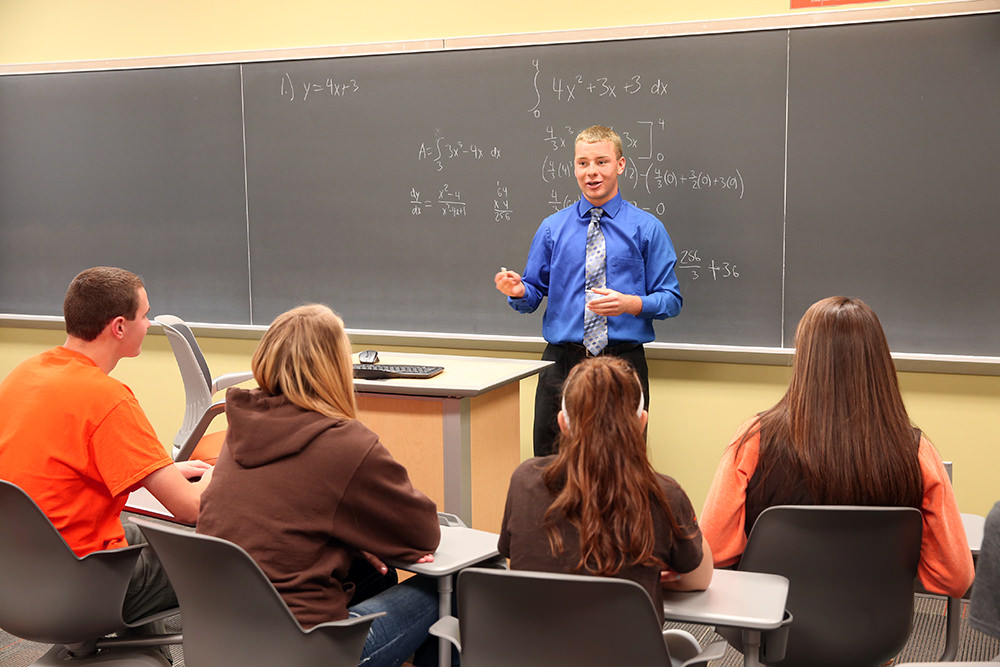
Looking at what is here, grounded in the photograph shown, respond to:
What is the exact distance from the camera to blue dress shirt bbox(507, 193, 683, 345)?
3.74 meters

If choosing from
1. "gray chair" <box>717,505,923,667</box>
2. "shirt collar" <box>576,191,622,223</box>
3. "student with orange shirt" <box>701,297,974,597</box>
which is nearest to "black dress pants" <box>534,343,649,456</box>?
"shirt collar" <box>576,191,622,223</box>

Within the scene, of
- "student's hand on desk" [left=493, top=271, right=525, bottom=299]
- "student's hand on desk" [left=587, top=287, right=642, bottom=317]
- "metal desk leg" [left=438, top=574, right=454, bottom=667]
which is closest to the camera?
"metal desk leg" [left=438, top=574, right=454, bottom=667]

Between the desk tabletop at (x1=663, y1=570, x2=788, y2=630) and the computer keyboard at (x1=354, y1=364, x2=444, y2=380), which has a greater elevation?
the computer keyboard at (x1=354, y1=364, x2=444, y2=380)

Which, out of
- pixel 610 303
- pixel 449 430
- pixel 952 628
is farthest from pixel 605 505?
pixel 610 303

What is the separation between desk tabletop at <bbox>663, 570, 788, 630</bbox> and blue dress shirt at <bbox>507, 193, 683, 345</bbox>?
1.90 meters

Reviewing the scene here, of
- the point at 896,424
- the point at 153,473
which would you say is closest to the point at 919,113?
the point at 896,424

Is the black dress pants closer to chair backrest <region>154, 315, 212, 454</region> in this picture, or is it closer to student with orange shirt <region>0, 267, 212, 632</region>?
chair backrest <region>154, 315, 212, 454</region>

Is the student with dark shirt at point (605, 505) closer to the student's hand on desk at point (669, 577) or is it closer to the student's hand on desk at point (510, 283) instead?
the student's hand on desk at point (669, 577)

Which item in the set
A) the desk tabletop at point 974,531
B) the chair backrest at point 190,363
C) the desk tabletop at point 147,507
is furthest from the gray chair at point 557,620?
the chair backrest at point 190,363

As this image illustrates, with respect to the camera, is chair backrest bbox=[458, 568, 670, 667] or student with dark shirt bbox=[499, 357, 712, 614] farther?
student with dark shirt bbox=[499, 357, 712, 614]

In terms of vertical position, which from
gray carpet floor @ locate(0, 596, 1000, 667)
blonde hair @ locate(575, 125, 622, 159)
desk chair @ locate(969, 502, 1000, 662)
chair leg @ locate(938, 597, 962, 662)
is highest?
blonde hair @ locate(575, 125, 622, 159)

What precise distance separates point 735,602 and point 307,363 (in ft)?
3.28

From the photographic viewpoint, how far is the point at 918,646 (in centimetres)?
312

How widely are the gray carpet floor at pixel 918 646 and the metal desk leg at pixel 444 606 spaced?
4.06 ft
